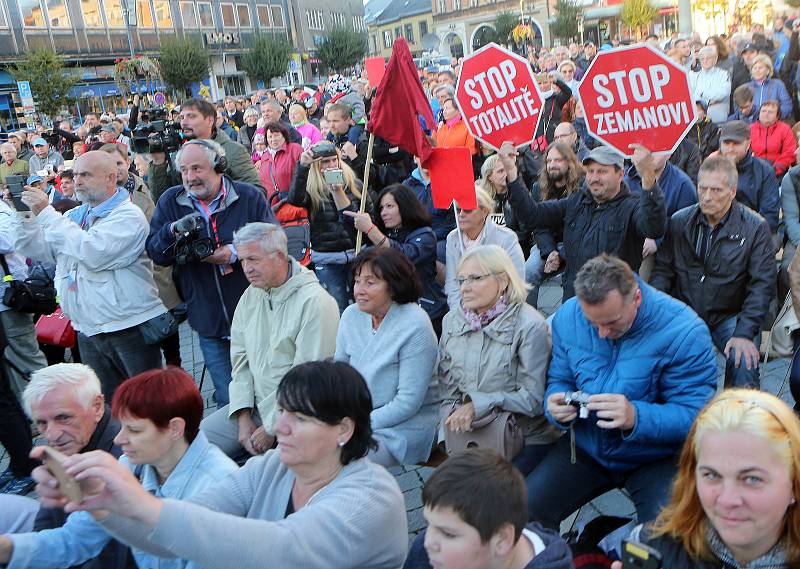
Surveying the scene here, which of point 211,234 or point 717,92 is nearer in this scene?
point 211,234

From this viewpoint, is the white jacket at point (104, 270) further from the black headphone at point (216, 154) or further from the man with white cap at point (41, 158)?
the man with white cap at point (41, 158)

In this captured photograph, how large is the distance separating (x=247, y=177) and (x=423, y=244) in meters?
1.52

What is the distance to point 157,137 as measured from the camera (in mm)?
5816

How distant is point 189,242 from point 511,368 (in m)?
2.05

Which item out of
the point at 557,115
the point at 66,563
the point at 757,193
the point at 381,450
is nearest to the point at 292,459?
the point at 66,563

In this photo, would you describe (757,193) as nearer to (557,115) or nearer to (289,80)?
(557,115)

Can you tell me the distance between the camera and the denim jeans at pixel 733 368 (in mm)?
3771

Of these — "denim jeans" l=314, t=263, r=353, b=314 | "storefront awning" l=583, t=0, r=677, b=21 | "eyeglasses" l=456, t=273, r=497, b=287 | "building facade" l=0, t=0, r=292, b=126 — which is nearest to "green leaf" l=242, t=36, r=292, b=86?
"building facade" l=0, t=0, r=292, b=126

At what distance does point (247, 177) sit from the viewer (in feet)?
18.8

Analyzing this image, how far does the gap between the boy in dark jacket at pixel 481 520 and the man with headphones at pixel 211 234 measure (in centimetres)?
273

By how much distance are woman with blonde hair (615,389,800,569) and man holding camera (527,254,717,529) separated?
831mm

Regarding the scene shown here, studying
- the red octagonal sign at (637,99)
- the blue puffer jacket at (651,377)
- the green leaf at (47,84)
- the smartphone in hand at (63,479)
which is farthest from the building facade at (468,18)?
the smartphone in hand at (63,479)

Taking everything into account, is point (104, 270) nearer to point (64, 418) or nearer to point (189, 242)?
point (189, 242)

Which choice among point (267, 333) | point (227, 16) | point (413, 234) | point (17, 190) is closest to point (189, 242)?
point (267, 333)
